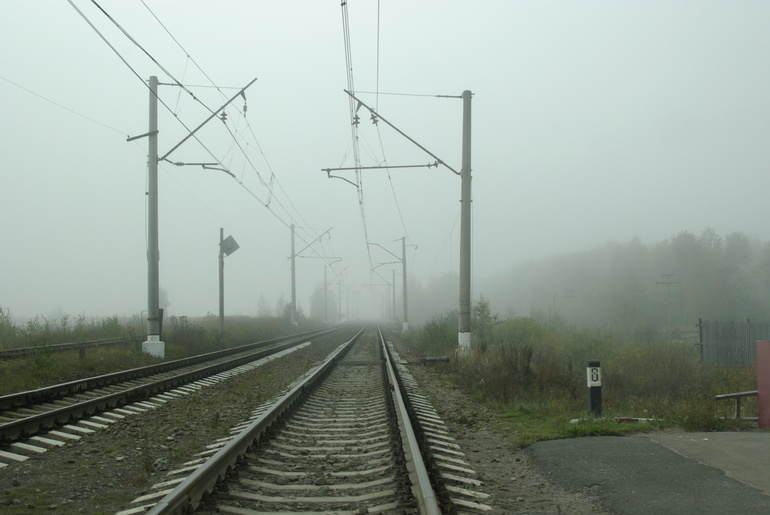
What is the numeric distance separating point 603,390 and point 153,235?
589 inches

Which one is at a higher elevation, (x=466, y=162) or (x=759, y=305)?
(x=466, y=162)

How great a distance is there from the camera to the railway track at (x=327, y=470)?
212 inches

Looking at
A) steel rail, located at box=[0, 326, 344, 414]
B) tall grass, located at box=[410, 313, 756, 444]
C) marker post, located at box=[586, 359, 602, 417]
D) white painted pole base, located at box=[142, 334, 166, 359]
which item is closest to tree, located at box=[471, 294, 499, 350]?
tall grass, located at box=[410, 313, 756, 444]

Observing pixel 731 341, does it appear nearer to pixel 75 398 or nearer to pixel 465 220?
pixel 465 220

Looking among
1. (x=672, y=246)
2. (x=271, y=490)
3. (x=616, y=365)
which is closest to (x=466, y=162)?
(x=616, y=365)

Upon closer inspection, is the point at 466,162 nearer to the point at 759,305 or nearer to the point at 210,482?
the point at 210,482

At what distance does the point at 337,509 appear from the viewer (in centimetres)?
540

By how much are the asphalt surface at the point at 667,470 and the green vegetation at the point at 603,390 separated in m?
0.56

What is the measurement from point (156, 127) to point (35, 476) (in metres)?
17.0

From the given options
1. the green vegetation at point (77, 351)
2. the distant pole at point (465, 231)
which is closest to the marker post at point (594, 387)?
the distant pole at point (465, 231)

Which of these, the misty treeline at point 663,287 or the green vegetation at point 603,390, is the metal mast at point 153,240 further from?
the misty treeline at point 663,287

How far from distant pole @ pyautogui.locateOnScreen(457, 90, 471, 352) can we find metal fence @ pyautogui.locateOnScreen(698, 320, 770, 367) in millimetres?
8915

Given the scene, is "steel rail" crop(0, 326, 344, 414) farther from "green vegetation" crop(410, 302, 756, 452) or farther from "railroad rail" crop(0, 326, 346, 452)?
"green vegetation" crop(410, 302, 756, 452)

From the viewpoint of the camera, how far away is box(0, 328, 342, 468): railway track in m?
8.25
